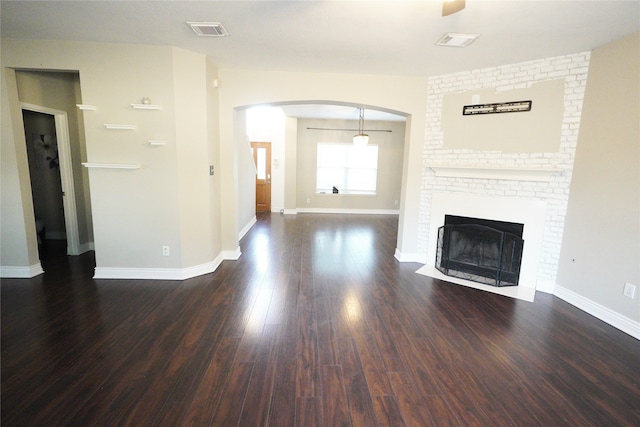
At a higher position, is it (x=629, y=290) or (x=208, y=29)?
(x=208, y=29)

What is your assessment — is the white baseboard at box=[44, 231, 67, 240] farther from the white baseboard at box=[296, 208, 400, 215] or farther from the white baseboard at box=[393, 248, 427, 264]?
the white baseboard at box=[393, 248, 427, 264]

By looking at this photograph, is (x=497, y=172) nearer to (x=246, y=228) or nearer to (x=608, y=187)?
(x=608, y=187)

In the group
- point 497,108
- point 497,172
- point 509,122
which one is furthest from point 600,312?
point 497,108

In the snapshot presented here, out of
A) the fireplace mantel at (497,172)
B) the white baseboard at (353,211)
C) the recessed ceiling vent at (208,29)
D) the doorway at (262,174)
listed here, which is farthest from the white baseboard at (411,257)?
the doorway at (262,174)

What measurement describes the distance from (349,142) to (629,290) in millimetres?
6877

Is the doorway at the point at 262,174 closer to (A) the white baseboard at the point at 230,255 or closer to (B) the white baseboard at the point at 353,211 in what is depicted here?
(B) the white baseboard at the point at 353,211

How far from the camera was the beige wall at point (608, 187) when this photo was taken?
8.84 ft

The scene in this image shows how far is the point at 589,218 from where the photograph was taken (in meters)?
3.11

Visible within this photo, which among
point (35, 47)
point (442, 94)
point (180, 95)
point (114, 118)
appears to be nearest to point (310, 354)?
point (180, 95)

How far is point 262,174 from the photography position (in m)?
8.70

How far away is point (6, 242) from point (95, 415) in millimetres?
3060

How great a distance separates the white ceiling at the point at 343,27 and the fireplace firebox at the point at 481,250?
206 cm

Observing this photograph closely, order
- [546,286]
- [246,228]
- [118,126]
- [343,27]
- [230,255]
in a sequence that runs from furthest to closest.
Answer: [246,228], [230,255], [546,286], [118,126], [343,27]

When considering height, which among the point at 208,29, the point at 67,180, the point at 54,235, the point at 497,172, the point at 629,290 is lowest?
the point at 54,235
